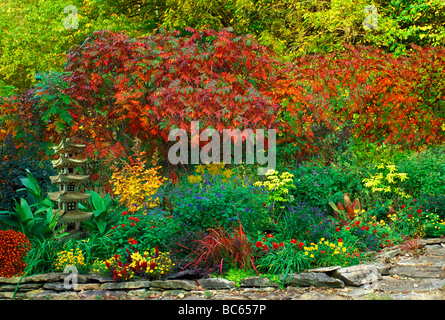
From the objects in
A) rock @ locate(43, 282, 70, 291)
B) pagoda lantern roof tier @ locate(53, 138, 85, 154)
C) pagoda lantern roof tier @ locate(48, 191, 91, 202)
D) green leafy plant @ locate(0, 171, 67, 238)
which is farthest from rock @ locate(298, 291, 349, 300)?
pagoda lantern roof tier @ locate(53, 138, 85, 154)

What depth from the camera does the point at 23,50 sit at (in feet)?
48.4

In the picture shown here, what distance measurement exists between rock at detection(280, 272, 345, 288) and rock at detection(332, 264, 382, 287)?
0.09 m

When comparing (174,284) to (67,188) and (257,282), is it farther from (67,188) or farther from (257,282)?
(67,188)

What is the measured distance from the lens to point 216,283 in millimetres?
4895

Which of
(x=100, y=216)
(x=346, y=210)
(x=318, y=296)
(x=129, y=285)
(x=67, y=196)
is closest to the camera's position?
(x=318, y=296)

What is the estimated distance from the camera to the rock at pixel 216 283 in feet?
16.0

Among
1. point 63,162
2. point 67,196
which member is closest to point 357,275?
point 67,196

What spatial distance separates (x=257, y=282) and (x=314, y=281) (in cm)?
61

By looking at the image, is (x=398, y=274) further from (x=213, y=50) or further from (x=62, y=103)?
(x=62, y=103)

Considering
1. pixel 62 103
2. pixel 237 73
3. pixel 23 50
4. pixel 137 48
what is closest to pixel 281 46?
pixel 237 73

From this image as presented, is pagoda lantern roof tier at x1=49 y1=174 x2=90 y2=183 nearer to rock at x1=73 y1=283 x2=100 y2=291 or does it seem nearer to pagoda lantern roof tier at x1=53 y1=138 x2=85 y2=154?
pagoda lantern roof tier at x1=53 y1=138 x2=85 y2=154

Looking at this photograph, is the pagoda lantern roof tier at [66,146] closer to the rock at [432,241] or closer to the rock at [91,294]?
the rock at [91,294]

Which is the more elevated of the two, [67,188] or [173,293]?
[67,188]
